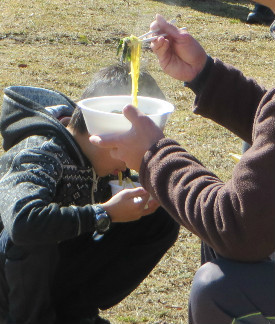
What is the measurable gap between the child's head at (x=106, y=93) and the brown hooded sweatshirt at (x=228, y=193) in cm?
68

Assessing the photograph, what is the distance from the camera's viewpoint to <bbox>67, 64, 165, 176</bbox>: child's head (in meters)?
2.44

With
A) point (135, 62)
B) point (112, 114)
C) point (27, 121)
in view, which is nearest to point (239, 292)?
point (112, 114)

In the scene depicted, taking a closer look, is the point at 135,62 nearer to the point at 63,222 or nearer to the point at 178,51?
the point at 178,51

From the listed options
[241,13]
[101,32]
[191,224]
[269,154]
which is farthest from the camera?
[241,13]

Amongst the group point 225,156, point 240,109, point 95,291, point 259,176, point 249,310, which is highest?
point 259,176

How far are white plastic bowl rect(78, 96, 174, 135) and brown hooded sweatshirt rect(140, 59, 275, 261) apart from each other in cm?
25

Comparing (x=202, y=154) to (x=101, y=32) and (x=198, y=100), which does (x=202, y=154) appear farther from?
(x=101, y=32)

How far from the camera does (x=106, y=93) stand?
2.60 metres

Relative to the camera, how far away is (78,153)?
7.90ft

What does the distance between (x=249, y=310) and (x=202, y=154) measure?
8.05 ft

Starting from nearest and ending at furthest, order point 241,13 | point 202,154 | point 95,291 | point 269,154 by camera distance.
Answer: point 269,154 < point 95,291 < point 202,154 < point 241,13

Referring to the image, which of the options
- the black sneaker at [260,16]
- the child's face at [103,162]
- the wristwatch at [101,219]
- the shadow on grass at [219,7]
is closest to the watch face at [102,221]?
the wristwatch at [101,219]

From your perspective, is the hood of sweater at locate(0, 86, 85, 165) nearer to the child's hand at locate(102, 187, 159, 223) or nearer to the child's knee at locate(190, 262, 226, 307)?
the child's hand at locate(102, 187, 159, 223)

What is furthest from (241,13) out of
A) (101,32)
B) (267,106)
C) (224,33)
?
(267,106)
